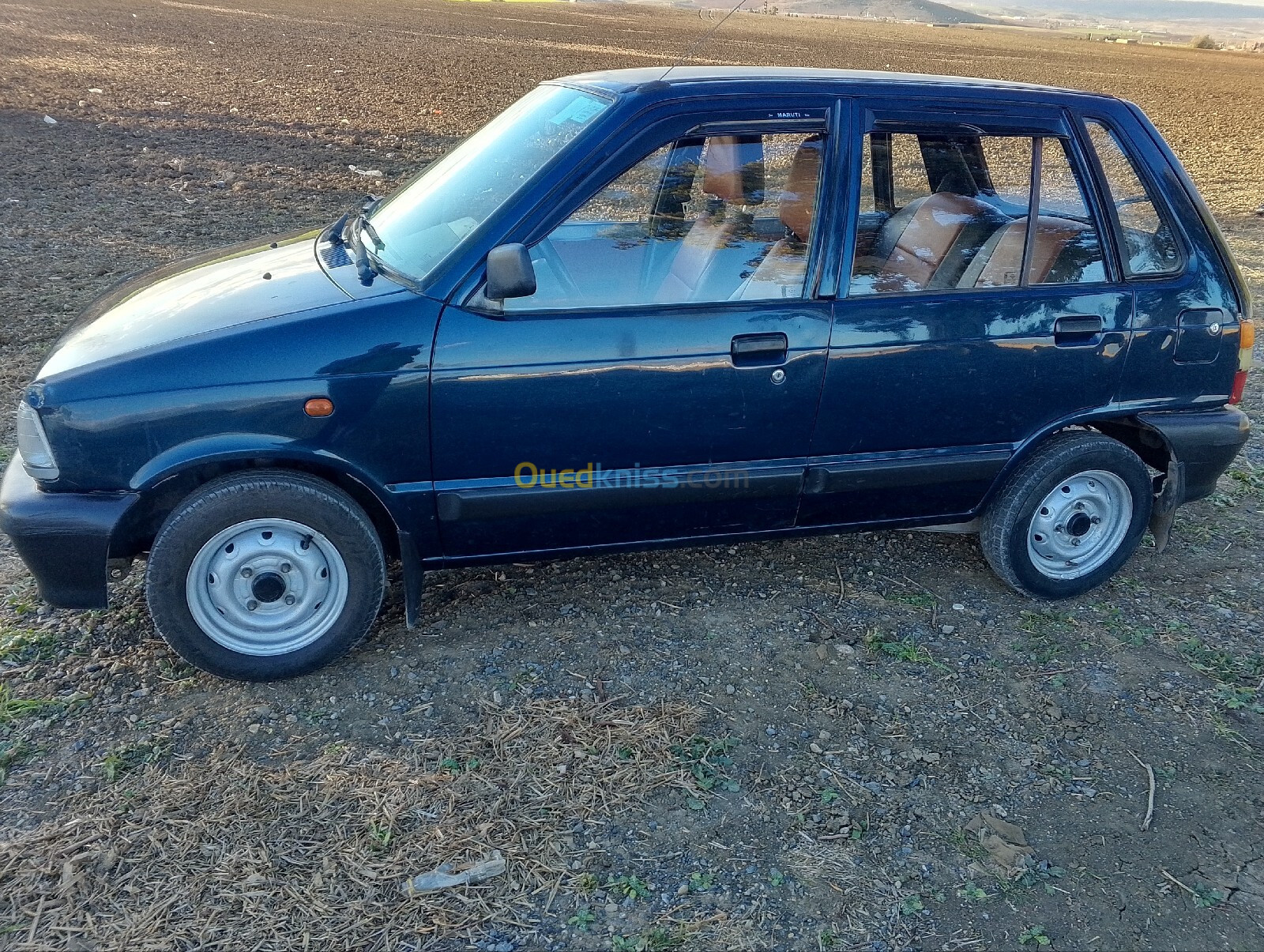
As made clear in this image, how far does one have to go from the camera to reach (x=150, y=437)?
296 cm

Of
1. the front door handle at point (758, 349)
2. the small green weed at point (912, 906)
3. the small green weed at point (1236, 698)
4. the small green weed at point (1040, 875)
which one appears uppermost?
the front door handle at point (758, 349)

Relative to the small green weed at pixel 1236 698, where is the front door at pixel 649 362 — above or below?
above

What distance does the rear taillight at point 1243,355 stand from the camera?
12.7ft

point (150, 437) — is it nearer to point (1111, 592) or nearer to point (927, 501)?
point (927, 501)

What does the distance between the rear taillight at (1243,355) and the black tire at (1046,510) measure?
45 cm

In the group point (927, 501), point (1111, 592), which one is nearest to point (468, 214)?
point (927, 501)

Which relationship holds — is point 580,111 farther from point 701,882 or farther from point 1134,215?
point 701,882

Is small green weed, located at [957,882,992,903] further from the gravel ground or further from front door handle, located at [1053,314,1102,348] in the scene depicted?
front door handle, located at [1053,314,1102,348]

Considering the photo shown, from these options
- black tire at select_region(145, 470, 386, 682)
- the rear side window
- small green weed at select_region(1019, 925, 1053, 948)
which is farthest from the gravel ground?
the rear side window

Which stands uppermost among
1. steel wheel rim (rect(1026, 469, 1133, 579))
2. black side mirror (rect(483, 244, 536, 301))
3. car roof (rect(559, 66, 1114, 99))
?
car roof (rect(559, 66, 1114, 99))

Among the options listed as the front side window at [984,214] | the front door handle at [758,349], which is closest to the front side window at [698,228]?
the front door handle at [758,349]

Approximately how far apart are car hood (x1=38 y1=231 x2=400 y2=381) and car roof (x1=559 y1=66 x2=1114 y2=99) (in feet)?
3.83

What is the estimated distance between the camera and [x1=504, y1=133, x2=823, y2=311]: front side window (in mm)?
3283

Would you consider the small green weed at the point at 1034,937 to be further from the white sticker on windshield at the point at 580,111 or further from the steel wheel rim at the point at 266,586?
the white sticker on windshield at the point at 580,111
